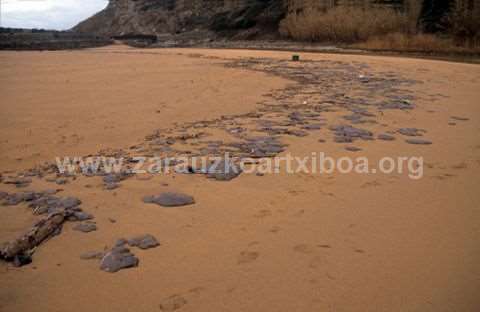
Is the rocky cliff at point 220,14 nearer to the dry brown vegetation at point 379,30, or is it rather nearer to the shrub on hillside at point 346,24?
the dry brown vegetation at point 379,30

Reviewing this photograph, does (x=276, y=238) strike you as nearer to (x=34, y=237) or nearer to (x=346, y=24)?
(x=34, y=237)

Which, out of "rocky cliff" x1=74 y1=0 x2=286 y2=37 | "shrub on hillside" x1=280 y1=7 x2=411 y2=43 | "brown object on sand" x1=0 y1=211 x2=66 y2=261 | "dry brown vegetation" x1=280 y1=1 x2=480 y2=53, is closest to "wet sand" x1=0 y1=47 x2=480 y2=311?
"brown object on sand" x1=0 y1=211 x2=66 y2=261

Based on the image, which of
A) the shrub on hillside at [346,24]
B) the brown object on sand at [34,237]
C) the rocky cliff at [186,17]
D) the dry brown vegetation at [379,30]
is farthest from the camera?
the rocky cliff at [186,17]

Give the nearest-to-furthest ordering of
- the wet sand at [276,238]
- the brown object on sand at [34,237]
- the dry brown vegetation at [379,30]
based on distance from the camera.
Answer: the wet sand at [276,238] → the brown object on sand at [34,237] → the dry brown vegetation at [379,30]

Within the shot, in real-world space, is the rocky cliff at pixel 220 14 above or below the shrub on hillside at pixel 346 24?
above

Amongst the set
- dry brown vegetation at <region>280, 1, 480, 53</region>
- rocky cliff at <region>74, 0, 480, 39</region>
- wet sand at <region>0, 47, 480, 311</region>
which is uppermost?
rocky cliff at <region>74, 0, 480, 39</region>

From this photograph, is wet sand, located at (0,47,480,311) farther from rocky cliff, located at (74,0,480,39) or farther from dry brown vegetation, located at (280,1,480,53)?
rocky cliff, located at (74,0,480,39)

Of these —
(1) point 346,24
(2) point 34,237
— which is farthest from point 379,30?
(2) point 34,237

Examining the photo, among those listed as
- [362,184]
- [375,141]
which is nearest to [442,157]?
[375,141]

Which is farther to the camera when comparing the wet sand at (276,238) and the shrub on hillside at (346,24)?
the shrub on hillside at (346,24)

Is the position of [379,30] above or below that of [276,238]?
above

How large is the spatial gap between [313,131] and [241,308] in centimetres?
270

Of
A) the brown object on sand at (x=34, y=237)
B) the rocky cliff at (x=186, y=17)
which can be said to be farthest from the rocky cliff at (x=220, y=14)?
the brown object on sand at (x=34, y=237)

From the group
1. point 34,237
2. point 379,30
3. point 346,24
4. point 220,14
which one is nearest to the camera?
point 34,237
